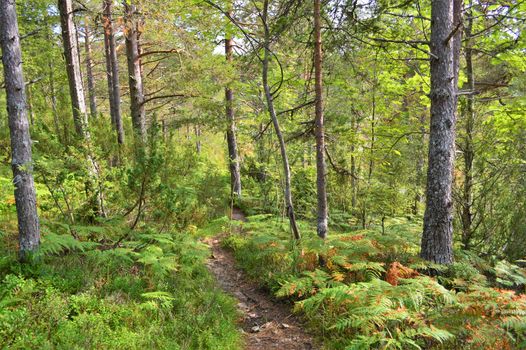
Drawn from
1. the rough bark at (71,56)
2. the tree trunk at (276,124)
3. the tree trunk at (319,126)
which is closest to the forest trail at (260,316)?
the tree trunk at (276,124)

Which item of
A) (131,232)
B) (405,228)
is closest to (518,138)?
(405,228)

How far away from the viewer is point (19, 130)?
4.78 m

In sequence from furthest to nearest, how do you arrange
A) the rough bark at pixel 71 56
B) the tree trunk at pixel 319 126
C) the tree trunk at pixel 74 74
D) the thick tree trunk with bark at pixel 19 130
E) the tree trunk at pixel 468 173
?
1. the tree trunk at pixel 468 173
2. the rough bark at pixel 71 56
3. the tree trunk at pixel 74 74
4. the tree trunk at pixel 319 126
5. the thick tree trunk with bark at pixel 19 130

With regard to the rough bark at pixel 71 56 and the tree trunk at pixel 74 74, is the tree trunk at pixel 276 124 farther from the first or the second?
the rough bark at pixel 71 56

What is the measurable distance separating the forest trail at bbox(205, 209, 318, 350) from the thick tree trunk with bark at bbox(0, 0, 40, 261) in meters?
3.45

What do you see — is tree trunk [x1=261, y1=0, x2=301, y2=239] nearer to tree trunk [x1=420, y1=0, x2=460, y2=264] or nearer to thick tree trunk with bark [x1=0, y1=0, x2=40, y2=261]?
tree trunk [x1=420, y1=0, x2=460, y2=264]

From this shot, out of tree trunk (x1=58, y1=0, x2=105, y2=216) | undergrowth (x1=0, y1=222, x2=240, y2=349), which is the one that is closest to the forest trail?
undergrowth (x1=0, y1=222, x2=240, y2=349)

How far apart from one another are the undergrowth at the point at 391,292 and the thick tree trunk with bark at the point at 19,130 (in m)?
3.84

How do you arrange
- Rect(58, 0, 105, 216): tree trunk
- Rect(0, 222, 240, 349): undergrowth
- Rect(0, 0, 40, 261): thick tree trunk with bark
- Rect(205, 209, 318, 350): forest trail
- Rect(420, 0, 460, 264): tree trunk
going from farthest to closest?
Rect(58, 0, 105, 216): tree trunk, Rect(420, 0, 460, 264): tree trunk, Rect(205, 209, 318, 350): forest trail, Rect(0, 0, 40, 261): thick tree trunk with bark, Rect(0, 222, 240, 349): undergrowth

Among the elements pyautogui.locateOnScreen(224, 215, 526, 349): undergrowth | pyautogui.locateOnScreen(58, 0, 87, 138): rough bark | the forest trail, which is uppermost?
pyautogui.locateOnScreen(58, 0, 87, 138): rough bark

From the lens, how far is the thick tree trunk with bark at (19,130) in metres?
4.64

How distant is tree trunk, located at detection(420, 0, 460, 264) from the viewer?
5.50 meters

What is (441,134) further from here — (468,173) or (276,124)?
(276,124)

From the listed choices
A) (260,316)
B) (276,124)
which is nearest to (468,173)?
(276,124)
